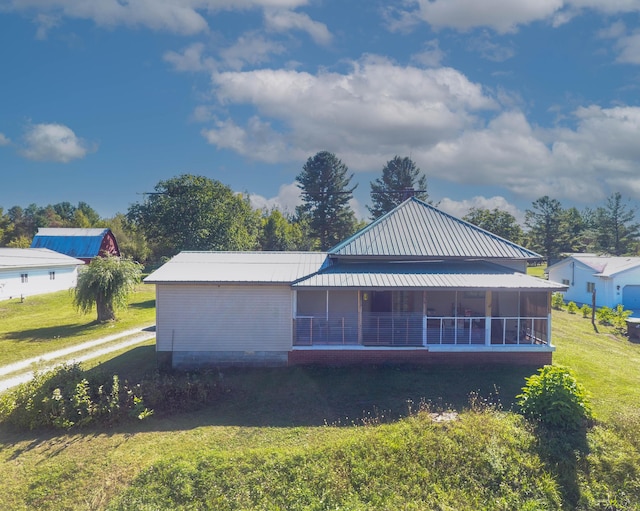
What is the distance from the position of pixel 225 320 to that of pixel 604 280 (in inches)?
1220

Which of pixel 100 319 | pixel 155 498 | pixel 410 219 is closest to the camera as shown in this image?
pixel 155 498

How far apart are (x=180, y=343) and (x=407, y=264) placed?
9.19 m

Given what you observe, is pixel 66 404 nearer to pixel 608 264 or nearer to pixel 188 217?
pixel 188 217

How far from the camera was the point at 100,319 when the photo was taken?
2194 centimetres

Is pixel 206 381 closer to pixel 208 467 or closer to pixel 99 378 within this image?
pixel 99 378

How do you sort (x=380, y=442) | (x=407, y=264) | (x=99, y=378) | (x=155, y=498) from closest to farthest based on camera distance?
(x=155, y=498) → (x=380, y=442) → (x=99, y=378) → (x=407, y=264)

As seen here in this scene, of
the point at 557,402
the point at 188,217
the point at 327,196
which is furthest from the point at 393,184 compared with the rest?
the point at 557,402

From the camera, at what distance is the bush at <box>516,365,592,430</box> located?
973cm

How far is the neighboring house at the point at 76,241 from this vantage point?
43.0 m

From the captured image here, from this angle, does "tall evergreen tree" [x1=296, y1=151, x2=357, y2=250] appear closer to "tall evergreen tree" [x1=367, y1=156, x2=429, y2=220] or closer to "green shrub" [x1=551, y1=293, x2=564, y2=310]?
"tall evergreen tree" [x1=367, y1=156, x2=429, y2=220]

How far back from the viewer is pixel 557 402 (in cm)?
980

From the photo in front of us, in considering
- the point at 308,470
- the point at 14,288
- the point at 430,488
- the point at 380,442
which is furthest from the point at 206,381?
the point at 14,288

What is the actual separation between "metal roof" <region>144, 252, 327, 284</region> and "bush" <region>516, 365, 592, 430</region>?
7974mm

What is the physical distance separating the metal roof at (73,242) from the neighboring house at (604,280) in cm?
4583
